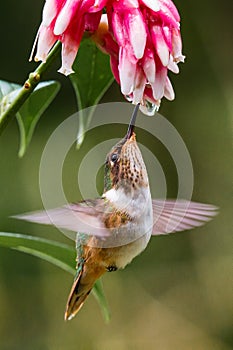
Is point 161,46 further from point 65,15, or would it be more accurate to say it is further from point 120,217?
point 120,217

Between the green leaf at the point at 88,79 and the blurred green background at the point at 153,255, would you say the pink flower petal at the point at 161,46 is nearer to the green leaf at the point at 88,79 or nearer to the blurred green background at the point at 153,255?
the green leaf at the point at 88,79

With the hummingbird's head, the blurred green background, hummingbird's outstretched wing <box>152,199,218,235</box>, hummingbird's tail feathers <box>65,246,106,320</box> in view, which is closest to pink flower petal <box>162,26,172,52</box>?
the hummingbird's head

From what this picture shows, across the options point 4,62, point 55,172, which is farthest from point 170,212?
point 4,62

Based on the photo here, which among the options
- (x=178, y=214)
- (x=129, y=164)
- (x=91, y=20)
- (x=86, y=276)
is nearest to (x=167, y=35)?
(x=91, y=20)

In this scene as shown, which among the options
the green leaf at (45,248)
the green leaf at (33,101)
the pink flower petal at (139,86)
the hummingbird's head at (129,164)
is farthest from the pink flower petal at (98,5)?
the green leaf at (45,248)

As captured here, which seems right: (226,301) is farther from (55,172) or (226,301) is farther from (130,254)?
A: (130,254)
